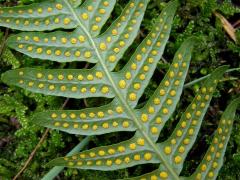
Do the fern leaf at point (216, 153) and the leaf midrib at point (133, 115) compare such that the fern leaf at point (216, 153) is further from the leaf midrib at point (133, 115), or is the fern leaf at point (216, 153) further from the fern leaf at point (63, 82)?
the fern leaf at point (63, 82)

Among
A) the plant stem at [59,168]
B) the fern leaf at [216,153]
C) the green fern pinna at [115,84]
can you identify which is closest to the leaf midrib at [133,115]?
the green fern pinna at [115,84]

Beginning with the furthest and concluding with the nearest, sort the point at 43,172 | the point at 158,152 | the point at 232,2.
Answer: the point at 232,2, the point at 43,172, the point at 158,152

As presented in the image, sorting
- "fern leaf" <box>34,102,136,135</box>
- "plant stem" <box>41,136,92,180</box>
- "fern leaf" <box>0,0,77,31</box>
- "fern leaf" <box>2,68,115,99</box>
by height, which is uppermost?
"fern leaf" <box>0,0,77,31</box>

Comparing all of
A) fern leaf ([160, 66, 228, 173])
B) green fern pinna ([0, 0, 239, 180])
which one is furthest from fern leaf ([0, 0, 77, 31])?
fern leaf ([160, 66, 228, 173])

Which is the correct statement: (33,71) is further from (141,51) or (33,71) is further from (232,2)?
(232,2)

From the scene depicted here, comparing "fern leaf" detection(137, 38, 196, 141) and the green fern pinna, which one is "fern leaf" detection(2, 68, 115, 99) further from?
"fern leaf" detection(137, 38, 196, 141)

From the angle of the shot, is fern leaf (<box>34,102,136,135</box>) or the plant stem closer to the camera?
fern leaf (<box>34,102,136,135</box>)

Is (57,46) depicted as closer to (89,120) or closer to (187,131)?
(89,120)

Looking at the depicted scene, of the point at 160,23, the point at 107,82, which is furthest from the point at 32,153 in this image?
the point at 160,23
